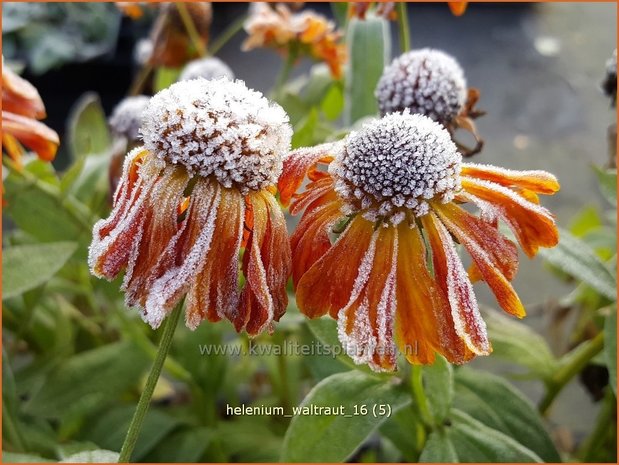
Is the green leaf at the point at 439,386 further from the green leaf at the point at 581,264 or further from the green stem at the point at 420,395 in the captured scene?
the green leaf at the point at 581,264

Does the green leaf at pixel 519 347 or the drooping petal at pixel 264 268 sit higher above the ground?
the drooping petal at pixel 264 268

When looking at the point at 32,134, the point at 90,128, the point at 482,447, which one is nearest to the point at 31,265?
the point at 32,134

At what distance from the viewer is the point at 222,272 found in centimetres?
35

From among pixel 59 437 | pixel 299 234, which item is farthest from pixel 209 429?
pixel 299 234

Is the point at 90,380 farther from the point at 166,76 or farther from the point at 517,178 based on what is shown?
the point at 517,178

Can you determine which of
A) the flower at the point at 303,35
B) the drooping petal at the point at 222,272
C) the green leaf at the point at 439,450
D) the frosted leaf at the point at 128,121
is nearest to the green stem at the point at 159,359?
the drooping petal at the point at 222,272

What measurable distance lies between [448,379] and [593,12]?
4.94 feet

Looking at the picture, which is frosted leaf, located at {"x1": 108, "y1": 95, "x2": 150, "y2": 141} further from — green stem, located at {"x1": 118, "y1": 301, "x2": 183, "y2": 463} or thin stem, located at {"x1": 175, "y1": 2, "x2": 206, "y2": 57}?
green stem, located at {"x1": 118, "y1": 301, "x2": 183, "y2": 463}

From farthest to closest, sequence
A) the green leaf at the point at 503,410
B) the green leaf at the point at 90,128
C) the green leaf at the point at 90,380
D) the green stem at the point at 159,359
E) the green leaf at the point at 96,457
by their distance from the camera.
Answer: the green leaf at the point at 90,128 < the green leaf at the point at 90,380 < the green leaf at the point at 503,410 < the green leaf at the point at 96,457 < the green stem at the point at 159,359

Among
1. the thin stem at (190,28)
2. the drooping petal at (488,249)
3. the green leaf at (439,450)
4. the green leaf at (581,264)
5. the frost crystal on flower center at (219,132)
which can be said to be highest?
the frost crystal on flower center at (219,132)

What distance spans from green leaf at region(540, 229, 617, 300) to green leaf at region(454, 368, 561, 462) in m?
0.11

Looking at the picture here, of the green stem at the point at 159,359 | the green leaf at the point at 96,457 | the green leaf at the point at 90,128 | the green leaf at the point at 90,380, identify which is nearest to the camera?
the green stem at the point at 159,359

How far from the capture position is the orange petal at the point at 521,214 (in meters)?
0.38

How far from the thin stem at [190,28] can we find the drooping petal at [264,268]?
44 centimetres
